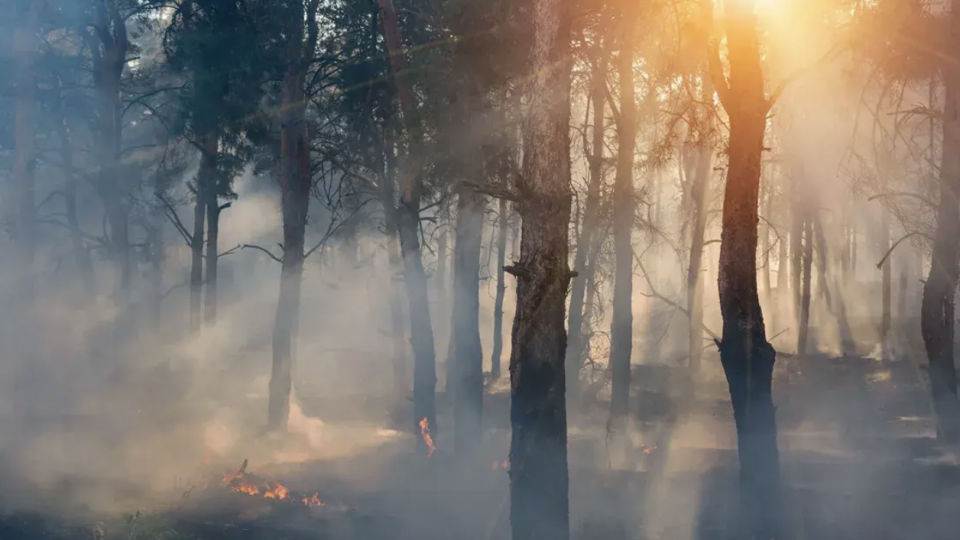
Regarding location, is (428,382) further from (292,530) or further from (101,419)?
(101,419)

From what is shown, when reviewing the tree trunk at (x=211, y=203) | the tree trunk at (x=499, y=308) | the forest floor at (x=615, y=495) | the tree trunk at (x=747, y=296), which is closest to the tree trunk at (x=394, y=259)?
the tree trunk at (x=499, y=308)

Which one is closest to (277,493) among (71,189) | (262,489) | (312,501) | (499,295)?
(262,489)

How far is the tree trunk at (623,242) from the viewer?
70.0 ft

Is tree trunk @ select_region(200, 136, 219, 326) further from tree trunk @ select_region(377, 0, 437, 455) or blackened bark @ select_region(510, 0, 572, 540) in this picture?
blackened bark @ select_region(510, 0, 572, 540)

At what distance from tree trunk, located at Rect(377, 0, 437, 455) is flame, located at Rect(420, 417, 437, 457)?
0.30 ft

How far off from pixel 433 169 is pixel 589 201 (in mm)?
6569

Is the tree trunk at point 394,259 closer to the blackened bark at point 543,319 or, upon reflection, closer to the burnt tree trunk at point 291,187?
the burnt tree trunk at point 291,187

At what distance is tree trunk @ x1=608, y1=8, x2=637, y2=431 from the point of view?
2133 centimetres

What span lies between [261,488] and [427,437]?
4.00 m

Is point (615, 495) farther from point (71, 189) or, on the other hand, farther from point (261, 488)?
point (71, 189)

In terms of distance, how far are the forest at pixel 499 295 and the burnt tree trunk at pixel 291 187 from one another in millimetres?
80

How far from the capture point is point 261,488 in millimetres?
14664

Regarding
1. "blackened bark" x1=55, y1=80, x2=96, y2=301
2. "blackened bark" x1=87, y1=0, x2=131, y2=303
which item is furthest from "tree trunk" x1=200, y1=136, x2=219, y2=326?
"blackened bark" x1=55, y1=80, x2=96, y2=301

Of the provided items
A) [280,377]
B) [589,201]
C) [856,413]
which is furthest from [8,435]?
[856,413]
